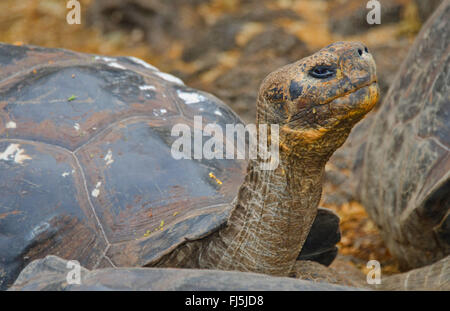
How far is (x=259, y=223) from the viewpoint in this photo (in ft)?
7.00

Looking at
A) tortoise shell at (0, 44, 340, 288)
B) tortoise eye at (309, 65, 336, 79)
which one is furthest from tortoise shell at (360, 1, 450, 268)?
tortoise eye at (309, 65, 336, 79)

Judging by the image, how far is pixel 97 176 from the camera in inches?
91.2

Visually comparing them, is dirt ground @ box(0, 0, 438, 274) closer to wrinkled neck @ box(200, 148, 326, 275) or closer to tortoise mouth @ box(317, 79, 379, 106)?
wrinkled neck @ box(200, 148, 326, 275)

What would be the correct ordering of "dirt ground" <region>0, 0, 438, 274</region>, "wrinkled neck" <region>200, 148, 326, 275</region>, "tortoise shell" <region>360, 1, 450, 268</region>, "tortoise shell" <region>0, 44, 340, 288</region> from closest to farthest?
"wrinkled neck" <region>200, 148, 326, 275</region> → "tortoise shell" <region>0, 44, 340, 288</region> → "tortoise shell" <region>360, 1, 450, 268</region> → "dirt ground" <region>0, 0, 438, 274</region>

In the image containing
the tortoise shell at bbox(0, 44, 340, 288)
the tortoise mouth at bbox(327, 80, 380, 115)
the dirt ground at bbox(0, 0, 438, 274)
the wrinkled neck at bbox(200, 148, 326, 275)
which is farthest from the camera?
the dirt ground at bbox(0, 0, 438, 274)

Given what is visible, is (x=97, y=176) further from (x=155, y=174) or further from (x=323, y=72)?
(x=323, y=72)

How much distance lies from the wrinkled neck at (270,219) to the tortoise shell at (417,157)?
75cm

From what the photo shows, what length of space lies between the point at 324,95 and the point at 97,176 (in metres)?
1.01

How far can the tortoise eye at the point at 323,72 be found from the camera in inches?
72.9

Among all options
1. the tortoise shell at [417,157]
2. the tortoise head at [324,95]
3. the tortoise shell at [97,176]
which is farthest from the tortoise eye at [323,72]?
the tortoise shell at [417,157]

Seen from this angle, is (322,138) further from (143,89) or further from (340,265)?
(340,265)

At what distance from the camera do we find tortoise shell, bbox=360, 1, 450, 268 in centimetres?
262

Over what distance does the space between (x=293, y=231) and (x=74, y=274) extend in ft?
2.73
